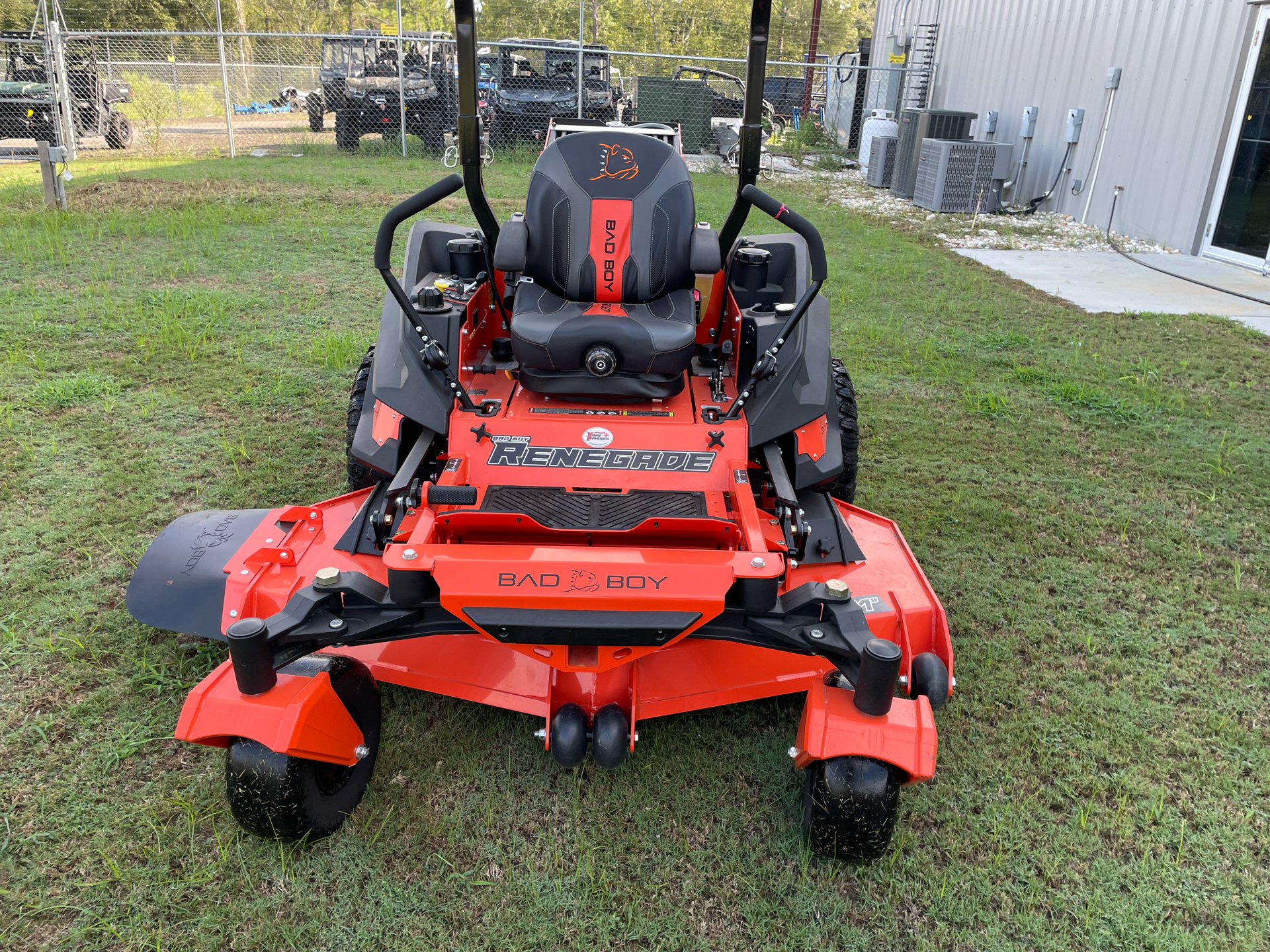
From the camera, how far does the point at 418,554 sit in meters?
2.35

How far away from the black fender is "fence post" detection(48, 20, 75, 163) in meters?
11.0

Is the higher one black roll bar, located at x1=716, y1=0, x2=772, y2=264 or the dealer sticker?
black roll bar, located at x1=716, y1=0, x2=772, y2=264

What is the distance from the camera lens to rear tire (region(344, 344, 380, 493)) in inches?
140

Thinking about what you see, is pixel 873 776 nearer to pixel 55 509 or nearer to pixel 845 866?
pixel 845 866

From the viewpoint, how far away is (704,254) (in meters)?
3.48

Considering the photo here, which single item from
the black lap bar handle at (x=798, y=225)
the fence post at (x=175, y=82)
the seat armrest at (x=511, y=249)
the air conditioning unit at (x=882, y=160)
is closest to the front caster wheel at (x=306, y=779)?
the seat armrest at (x=511, y=249)

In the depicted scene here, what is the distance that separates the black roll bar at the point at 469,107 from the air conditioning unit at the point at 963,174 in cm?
883

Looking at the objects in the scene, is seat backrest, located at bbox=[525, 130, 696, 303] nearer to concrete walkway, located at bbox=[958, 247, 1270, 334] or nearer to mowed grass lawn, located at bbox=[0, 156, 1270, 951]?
mowed grass lawn, located at bbox=[0, 156, 1270, 951]

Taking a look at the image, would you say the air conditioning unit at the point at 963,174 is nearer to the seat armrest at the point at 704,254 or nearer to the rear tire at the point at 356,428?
the seat armrest at the point at 704,254

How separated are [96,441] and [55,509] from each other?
0.70 meters

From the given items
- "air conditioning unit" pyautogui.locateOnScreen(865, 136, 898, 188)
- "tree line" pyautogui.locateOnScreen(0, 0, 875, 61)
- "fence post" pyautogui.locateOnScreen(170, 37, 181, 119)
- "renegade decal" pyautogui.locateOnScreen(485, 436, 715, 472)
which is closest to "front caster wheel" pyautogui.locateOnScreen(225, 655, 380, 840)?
"renegade decal" pyautogui.locateOnScreen(485, 436, 715, 472)

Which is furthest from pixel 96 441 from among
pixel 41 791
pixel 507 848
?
pixel 507 848

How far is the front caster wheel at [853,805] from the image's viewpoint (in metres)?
2.17

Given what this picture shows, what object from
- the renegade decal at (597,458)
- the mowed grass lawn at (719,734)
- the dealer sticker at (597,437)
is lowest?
the mowed grass lawn at (719,734)
